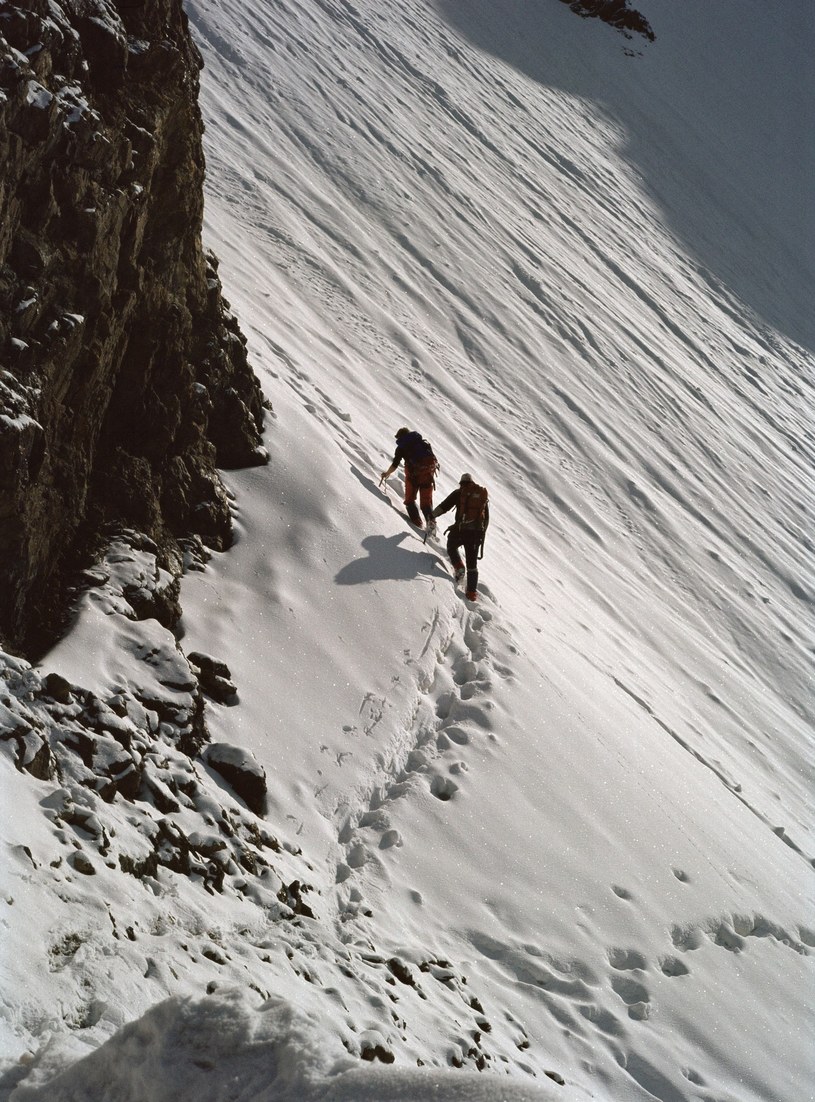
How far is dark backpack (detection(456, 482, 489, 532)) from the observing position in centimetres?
896

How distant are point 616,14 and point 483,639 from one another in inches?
1641

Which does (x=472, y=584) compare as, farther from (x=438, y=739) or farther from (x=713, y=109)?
(x=713, y=109)

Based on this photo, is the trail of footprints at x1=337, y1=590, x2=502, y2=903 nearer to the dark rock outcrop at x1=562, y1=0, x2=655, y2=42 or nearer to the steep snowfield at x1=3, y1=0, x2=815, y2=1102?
the steep snowfield at x1=3, y1=0, x2=815, y2=1102

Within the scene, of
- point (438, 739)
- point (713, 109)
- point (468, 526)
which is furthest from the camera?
point (713, 109)

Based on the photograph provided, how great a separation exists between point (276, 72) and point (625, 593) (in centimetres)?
1547

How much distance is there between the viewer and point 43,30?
5.22m

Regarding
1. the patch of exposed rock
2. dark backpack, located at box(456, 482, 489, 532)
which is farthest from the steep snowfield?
dark backpack, located at box(456, 482, 489, 532)

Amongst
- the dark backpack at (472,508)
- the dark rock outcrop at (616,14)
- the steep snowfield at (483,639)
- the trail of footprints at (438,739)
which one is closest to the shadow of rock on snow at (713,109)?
the dark rock outcrop at (616,14)

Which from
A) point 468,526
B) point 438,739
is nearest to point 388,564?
point 468,526

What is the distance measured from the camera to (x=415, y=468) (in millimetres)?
9406

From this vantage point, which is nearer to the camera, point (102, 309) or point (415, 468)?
point (102, 309)

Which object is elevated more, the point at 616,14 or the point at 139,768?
the point at 616,14

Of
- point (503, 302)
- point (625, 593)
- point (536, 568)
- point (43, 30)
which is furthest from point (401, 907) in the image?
point (503, 302)

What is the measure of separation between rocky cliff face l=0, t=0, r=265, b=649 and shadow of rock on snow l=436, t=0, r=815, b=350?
23.1 meters
